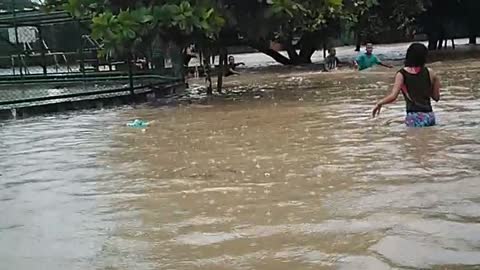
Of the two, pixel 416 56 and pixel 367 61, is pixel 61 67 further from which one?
pixel 416 56

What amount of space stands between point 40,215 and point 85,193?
819 millimetres

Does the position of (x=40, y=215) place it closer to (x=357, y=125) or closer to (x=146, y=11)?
(x=357, y=125)

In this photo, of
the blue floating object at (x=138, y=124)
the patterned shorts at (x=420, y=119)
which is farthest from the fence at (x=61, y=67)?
the patterned shorts at (x=420, y=119)

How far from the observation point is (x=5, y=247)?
5680 mm

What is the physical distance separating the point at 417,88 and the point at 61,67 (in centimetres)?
2018

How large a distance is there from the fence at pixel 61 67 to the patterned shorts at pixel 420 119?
8569mm

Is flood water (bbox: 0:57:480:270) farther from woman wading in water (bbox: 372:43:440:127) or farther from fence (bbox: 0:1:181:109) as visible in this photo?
fence (bbox: 0:1:181:109)

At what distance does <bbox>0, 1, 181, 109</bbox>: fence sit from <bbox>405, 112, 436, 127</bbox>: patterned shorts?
8.57 m

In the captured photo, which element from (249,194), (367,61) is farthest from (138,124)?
(367,61)

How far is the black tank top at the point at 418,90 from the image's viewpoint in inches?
416

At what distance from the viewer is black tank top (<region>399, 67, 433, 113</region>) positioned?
1058cm

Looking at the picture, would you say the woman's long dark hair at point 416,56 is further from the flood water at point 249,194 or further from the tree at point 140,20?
the tree at point 140,20

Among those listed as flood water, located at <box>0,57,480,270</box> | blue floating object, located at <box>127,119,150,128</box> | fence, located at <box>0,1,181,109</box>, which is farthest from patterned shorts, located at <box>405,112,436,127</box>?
fence, located at <box>0,1,181,109</box>

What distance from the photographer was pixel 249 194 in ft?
22.6
